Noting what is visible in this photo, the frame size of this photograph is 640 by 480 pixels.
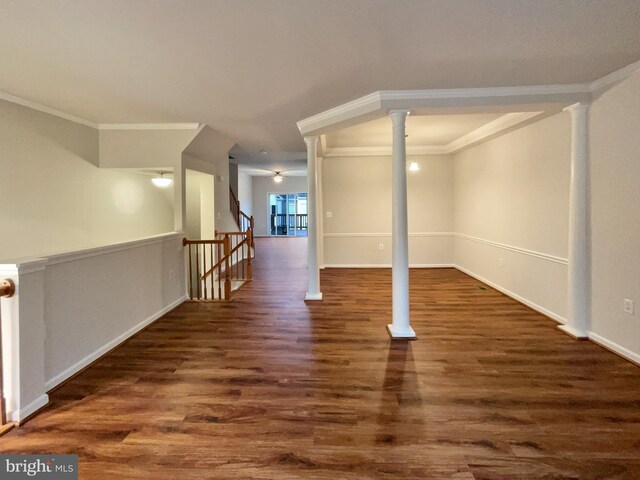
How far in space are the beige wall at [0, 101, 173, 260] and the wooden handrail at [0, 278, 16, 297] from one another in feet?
6.90

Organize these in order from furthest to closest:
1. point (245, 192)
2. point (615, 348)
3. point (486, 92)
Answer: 1. point (245, 192)
2. point (486, 92)
3. point (615, 348)

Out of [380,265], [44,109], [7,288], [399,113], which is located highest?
[44,109]

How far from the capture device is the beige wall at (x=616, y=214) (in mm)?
2791

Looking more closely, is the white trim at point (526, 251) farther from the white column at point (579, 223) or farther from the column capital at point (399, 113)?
the column capital at point (399, 113)

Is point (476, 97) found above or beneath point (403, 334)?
above

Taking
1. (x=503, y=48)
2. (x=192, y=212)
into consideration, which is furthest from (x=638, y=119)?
(x=192, y=212)

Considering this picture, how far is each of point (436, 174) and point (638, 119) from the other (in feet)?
14.2

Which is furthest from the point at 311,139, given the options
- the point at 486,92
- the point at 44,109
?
the point at 44,109

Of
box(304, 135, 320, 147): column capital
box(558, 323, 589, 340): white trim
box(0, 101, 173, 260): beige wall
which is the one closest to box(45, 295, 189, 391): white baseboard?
box(0, 101, 173, 260): beige wall

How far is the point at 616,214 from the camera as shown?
2975 millimetres

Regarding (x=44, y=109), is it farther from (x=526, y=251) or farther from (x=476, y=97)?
(x=526, y=251)

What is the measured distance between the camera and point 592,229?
3268 millimetres

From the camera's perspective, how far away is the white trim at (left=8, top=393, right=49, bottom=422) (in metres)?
2.09

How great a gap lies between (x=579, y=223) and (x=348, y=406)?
2.91 m
